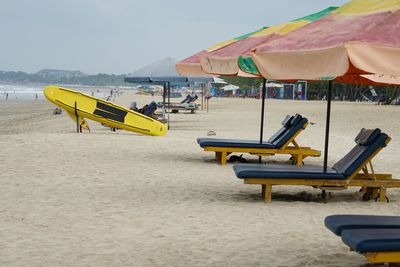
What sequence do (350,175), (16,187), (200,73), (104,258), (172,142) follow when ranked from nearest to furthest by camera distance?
(104,258)
(350,175)
(16,187)
(200,73)
(172,142)

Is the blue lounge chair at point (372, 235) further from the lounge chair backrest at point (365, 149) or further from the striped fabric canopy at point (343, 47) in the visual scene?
the lounge chair backrest at point (365, 149)

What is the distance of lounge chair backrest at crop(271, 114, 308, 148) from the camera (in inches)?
427

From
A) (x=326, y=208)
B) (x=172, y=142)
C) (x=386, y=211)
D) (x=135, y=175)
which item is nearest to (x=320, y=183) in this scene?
(x=326, y=208)

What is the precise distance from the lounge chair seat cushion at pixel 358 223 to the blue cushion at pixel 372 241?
0.62 ft

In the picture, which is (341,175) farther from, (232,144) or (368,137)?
(232,144)

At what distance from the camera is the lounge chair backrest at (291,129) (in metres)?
10.8

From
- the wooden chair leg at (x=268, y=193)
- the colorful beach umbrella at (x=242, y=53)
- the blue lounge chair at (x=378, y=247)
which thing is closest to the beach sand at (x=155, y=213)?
the wooden chair leg at (x=268, y=193)

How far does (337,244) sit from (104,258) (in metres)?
2.11

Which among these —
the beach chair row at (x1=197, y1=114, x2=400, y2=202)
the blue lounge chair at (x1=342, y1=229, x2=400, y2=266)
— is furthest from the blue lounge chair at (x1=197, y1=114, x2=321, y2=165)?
the blue lounge chair at (x1=342, y1=229, x2=400, y2=266)

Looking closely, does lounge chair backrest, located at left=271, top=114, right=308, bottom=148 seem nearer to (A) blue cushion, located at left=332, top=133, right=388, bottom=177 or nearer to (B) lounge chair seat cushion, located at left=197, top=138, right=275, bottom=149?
(B) lounge chair seat cushion, located at left=197, top=138, right=275, bottom=149

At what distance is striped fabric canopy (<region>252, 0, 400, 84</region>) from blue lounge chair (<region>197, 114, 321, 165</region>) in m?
4.70

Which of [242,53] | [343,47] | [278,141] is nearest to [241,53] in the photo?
[242,53]

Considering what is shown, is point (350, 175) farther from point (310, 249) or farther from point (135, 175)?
point (135, 175)

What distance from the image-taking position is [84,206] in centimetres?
721
